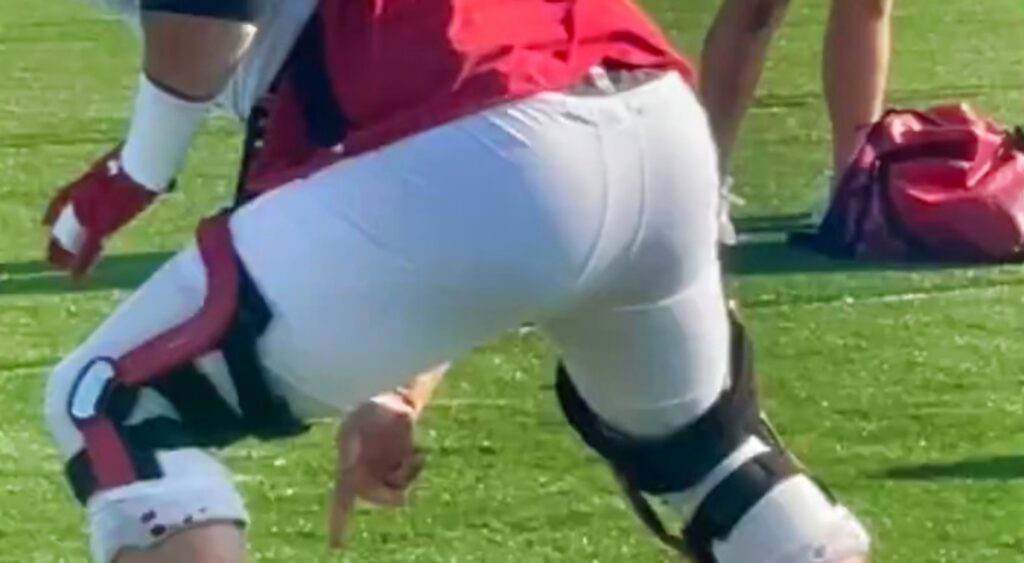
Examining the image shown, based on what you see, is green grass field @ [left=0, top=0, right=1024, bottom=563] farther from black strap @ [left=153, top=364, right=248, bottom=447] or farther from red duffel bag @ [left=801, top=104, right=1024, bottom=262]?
black strap @ [left=153, top=364, right=248, bottom=447]

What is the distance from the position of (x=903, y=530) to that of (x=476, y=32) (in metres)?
1.95

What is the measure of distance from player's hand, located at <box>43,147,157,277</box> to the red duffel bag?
12.4 ft

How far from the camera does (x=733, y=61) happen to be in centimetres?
657

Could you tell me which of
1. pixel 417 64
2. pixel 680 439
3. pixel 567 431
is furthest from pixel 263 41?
pixel 567 431

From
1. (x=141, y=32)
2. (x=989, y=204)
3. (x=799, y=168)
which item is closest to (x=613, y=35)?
(x=141, y=32)

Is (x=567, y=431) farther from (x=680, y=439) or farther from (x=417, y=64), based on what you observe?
(x=417, y=64)

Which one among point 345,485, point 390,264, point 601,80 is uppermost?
point 601,80

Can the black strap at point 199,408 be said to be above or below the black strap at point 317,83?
below

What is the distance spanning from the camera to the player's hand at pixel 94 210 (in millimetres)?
2941

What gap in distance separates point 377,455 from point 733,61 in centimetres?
356

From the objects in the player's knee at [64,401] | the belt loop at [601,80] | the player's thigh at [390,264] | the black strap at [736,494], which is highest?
the belt loop at [601,80]

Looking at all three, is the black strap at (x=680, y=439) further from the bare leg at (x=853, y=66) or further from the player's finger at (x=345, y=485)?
the bare leg at (x=853, y=66)

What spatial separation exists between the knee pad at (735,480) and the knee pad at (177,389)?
1.47 feet

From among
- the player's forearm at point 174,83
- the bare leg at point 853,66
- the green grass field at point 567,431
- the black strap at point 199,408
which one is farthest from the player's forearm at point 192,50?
the bare leg at point 853,66
